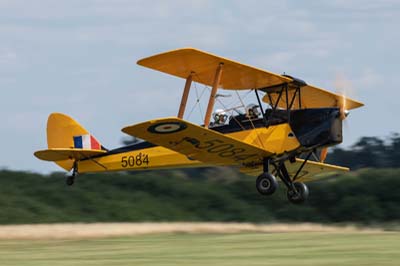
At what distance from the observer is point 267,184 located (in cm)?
1666

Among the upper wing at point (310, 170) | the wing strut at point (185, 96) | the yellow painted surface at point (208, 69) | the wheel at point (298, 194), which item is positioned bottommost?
the wheel at point (298, 194)

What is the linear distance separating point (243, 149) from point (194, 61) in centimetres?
185

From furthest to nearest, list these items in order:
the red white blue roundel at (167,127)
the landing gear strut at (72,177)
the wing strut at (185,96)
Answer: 1. the landing gear strut at (72,177)
2. the wing strut at (185,96)
3. the red white blue roundel at (167,127)

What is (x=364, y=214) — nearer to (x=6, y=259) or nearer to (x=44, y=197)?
(x=44, y=197)

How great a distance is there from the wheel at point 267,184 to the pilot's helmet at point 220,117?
1352 mm

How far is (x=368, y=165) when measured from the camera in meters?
42.7

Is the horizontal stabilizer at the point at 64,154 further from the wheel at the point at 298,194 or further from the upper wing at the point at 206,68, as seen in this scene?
the wheel at the point at 298,194

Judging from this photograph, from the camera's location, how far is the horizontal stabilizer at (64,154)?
60.1 feet

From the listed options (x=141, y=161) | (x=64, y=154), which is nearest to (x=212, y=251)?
(x=141, y=161)

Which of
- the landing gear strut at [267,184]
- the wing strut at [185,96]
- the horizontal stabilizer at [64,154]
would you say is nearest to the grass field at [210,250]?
the landing gear strut at [267,184]

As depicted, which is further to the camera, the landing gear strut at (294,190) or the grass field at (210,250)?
the landing gear strut at (294,190)

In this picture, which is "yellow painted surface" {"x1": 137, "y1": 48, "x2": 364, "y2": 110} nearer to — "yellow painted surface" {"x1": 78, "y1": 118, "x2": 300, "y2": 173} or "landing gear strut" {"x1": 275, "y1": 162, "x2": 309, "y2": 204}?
"yellow painted surface" {"x1": 78, "y1": 118, "x2": 300, "y2": 173}

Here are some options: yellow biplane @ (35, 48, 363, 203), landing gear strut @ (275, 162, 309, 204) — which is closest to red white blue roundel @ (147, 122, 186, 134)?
yellow biplane @ (35, 48, 363, 203)

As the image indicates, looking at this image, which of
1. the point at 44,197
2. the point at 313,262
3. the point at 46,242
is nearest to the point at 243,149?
the point at 46,242
